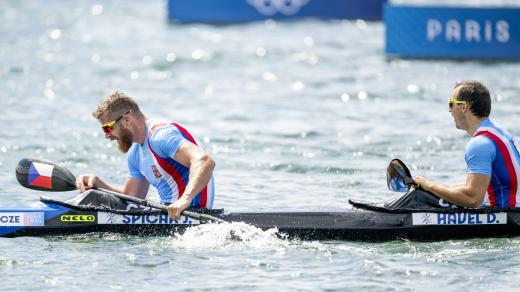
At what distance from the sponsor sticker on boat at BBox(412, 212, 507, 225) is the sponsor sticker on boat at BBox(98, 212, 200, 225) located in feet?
5.69

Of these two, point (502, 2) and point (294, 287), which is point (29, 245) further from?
point (502, 2)

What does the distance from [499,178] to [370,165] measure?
4.31m

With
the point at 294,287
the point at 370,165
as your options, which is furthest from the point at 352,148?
the point at 294,287

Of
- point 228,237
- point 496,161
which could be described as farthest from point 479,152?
point 228,237

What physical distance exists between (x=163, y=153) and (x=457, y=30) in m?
12.5

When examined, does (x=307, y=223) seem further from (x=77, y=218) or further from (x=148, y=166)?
(x=77, y=218)

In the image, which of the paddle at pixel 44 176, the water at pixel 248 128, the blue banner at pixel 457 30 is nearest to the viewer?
the water at pixel 248 128

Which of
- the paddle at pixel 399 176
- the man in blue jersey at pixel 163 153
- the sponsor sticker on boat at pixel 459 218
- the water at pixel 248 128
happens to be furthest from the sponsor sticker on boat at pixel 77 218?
the sponsor sticker on boat at pixel 459 218

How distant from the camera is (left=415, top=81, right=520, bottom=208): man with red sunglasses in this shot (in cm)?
893

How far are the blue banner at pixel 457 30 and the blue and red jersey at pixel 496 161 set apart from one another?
37.9ft

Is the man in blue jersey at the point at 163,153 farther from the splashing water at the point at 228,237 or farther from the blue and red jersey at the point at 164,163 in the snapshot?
the splashing water at the point at 228,237

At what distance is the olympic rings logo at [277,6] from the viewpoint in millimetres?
26031

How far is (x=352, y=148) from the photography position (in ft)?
47.6

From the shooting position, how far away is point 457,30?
67.9 ft
